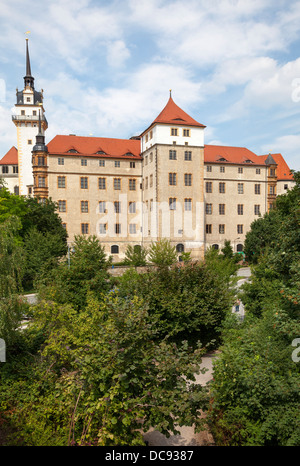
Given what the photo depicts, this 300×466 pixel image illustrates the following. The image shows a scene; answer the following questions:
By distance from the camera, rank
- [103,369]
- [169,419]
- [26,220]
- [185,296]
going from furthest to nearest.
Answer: [26,220] → [185,296] → [169,419] → [103,369]

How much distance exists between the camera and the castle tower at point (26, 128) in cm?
5659

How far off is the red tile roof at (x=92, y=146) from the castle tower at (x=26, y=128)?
9915 millimetres

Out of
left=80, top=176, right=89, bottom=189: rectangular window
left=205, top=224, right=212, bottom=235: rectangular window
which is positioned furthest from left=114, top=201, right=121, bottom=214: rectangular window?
left=205, top=224, right=212, bottom=235: rectangular window

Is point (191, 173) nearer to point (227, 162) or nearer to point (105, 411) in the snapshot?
point (227, 162)

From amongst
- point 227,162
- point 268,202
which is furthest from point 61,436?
point 268,202

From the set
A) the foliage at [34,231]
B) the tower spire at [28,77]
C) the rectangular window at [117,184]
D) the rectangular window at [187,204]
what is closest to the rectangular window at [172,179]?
the rectangular window at [187,204]

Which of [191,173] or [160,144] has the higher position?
[160,144]

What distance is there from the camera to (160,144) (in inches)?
1766

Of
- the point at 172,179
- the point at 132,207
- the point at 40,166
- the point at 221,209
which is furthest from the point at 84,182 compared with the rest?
the point at 221,209

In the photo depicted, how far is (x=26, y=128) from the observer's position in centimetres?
5722

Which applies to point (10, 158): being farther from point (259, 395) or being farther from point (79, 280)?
point (259, 395)
